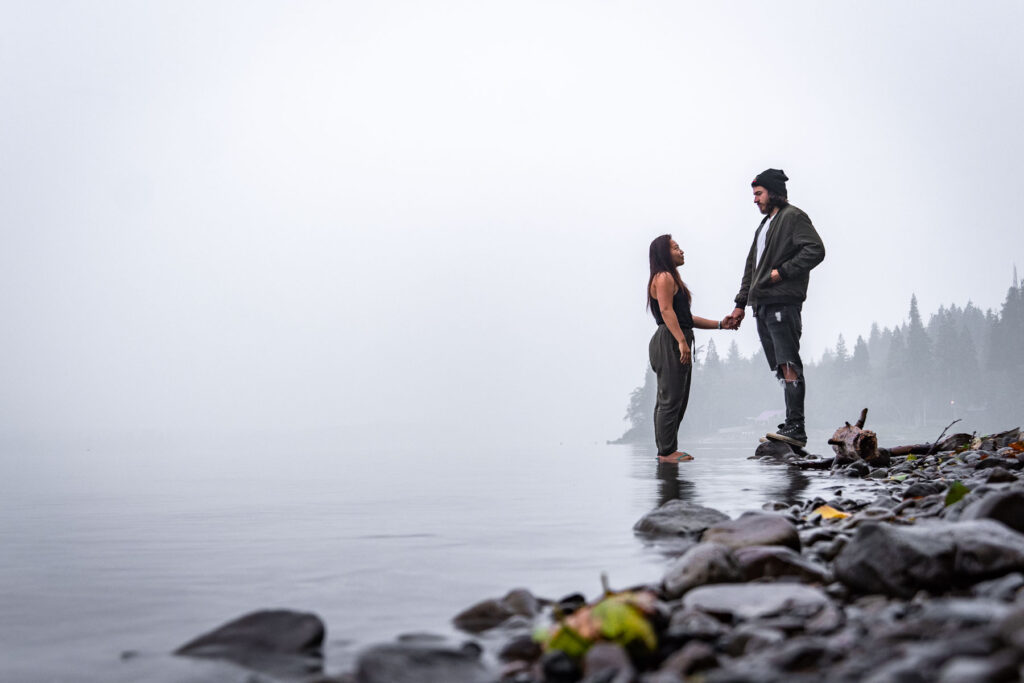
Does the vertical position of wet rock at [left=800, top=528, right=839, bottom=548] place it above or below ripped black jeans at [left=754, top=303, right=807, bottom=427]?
below

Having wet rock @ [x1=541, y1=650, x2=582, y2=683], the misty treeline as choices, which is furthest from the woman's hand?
the misty treeline

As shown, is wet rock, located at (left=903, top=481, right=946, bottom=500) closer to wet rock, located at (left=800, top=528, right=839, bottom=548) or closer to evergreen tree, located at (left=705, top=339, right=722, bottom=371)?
wet rock, located at (left=800, top=528, right=839, bottom=548)

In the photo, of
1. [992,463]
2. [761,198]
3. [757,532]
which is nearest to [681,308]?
[761,198]

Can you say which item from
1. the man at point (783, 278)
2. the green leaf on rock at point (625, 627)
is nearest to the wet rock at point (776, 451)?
the man at point (783, 278)

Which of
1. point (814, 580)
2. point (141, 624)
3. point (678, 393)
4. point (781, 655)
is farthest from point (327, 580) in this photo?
point (678, 393)

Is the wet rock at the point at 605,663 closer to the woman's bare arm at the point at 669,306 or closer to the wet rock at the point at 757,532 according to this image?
the wet rock at the point at 757,532

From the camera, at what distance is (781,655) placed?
1813mm

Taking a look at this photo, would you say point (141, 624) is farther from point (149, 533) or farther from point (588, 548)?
point (149, 533)

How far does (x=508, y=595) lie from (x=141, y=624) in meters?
1.34

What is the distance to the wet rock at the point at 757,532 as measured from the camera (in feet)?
11.6

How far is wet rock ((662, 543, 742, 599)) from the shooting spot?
2.99m

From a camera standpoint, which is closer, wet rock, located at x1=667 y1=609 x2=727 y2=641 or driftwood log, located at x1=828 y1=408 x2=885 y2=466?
wet rock, located at x1=667 y1=609 x2=727 y2=641

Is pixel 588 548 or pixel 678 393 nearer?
pixel 588 548

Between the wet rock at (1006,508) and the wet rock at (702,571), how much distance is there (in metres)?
0.96
